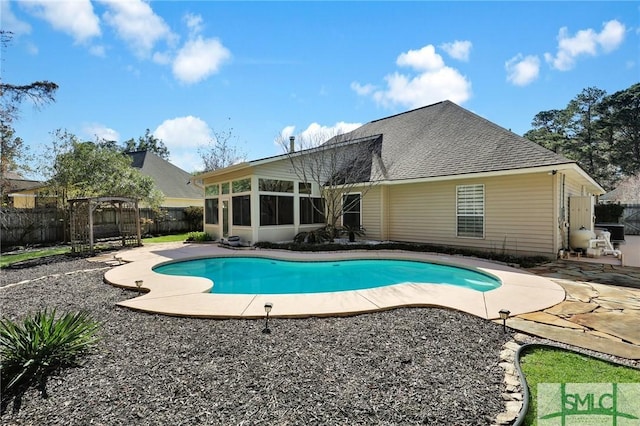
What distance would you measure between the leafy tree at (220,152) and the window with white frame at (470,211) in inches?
895

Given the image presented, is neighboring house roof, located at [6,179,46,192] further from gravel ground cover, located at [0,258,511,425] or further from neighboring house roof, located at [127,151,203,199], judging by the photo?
gravel ground cover, located at [0,258,511,425]

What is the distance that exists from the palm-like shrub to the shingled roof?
10834 mm

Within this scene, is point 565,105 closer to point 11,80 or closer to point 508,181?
point 508,181

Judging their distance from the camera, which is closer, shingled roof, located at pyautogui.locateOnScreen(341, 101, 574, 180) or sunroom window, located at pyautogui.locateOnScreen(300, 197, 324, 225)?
shingled roof, located at pyautogui.locateOnScreen(341, 101, 574, 180)

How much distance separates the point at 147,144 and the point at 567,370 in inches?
2245

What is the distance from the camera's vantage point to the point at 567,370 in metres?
3.08

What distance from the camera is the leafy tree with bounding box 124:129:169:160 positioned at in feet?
160

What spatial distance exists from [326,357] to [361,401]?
840 millimetres

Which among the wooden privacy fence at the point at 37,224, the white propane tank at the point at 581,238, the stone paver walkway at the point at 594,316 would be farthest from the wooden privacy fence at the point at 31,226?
the white propane tank at the point at 581,238

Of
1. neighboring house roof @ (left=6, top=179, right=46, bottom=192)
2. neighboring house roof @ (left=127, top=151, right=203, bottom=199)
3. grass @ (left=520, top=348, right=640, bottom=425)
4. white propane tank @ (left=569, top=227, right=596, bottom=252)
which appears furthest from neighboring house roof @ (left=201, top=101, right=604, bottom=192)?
neighboring house roof @ (left=127, top=151, right=203, bottom=199)

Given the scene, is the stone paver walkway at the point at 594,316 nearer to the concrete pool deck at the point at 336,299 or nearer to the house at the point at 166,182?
the concrete pool deck at the point at 336,299

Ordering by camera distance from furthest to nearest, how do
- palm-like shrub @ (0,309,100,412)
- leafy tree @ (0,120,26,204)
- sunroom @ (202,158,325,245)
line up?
1. sunroom @ (202,158,325,245)
2. leafy tree @ (0,120,26,204)
3. palm-like shrub @ (0,309,100,412)

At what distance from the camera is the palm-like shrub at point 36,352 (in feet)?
9.38

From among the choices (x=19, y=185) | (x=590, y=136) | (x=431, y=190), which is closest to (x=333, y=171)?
(x=431, y=190)
